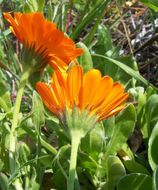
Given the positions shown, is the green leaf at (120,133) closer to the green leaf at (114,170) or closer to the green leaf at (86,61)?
the green leaf at (114,170)

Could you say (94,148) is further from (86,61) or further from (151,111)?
(86,61)

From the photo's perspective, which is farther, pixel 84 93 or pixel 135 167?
pixel 135 167

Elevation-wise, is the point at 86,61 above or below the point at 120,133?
above

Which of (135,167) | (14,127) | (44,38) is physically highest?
(44,38)

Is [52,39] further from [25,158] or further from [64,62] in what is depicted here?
[25,158]

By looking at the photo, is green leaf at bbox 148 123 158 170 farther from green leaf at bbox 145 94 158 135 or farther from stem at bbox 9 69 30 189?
stem at bbox 9 69 30 189

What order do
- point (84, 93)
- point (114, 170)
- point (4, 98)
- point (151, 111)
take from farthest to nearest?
point (4, 98)
point (151, 111)
point (114, 170)
point (84, 93)

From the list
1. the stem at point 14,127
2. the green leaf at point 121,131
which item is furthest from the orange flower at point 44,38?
the green leaf at point 121,131

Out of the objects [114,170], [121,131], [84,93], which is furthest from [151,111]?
[84,93]
